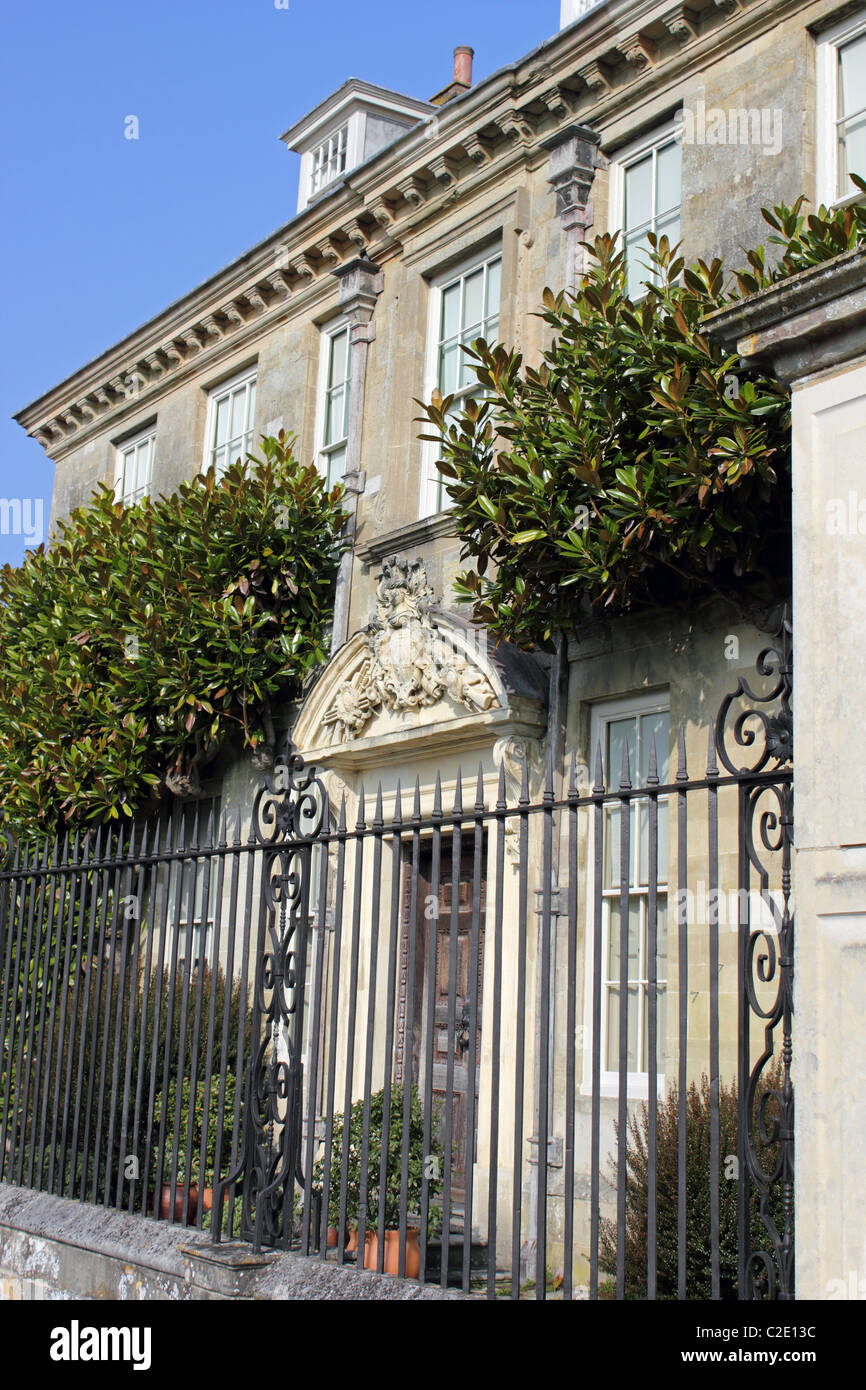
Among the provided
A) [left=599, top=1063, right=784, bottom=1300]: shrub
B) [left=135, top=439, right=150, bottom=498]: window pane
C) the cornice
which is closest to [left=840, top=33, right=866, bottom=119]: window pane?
the cornice

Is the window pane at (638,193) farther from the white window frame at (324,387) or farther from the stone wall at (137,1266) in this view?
the stone wall at (137,1266)

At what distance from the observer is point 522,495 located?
28.1 ft

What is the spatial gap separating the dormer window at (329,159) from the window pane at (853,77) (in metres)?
7.90

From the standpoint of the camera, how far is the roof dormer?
1552cm

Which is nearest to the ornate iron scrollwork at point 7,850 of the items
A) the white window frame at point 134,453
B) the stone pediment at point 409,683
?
the stone pediment at point 409,683

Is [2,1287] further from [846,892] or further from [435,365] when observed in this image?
[435,365]

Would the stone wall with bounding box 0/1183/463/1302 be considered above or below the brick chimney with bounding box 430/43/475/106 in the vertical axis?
below

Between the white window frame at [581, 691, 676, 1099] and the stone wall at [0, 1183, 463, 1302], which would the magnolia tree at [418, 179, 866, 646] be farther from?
the stone wall at [0, 1183, 463, 1302]

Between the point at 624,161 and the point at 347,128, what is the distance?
6.25 m

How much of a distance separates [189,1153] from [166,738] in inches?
238

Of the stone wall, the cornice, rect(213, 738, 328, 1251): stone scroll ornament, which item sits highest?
the cornice

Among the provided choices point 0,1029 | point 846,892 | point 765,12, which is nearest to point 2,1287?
point 0,1029

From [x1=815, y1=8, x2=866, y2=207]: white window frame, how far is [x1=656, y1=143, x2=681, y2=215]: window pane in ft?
4.08

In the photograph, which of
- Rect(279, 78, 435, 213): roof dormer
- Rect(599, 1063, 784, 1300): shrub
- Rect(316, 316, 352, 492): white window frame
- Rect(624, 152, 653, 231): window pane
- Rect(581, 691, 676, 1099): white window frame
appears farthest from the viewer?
Rect(279, 78, 435, 213): roof dormer
